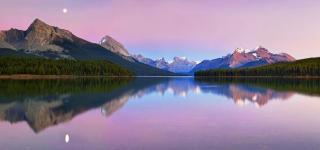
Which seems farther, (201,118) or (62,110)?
(62,110)

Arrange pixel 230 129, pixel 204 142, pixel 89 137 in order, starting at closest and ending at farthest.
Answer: pixel 204 142 → pixel 89 137 → pixel 230 129

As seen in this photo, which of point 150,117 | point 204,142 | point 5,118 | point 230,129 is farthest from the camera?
point 150,117

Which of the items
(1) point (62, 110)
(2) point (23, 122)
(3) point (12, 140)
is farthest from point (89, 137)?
(1) point (62, 110)

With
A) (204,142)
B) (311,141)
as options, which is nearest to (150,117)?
(204,142)

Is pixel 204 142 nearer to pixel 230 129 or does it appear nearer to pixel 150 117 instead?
pixel 230 129

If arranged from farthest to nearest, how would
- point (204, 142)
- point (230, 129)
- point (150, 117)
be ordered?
point (150, 117) → point (230, 129) → point (204, 142)

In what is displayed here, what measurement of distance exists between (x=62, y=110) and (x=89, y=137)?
Result: 1659 centimetres

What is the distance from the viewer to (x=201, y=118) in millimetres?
33656

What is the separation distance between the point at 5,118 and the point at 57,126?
7.13 m

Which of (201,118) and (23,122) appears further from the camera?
(201,118)

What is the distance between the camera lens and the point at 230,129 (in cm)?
2672

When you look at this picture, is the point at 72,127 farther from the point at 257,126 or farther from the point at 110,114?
the point at 257,126

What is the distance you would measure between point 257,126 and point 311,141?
6376 mm

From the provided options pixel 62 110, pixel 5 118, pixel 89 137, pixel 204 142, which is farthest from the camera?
pixel 62 110
